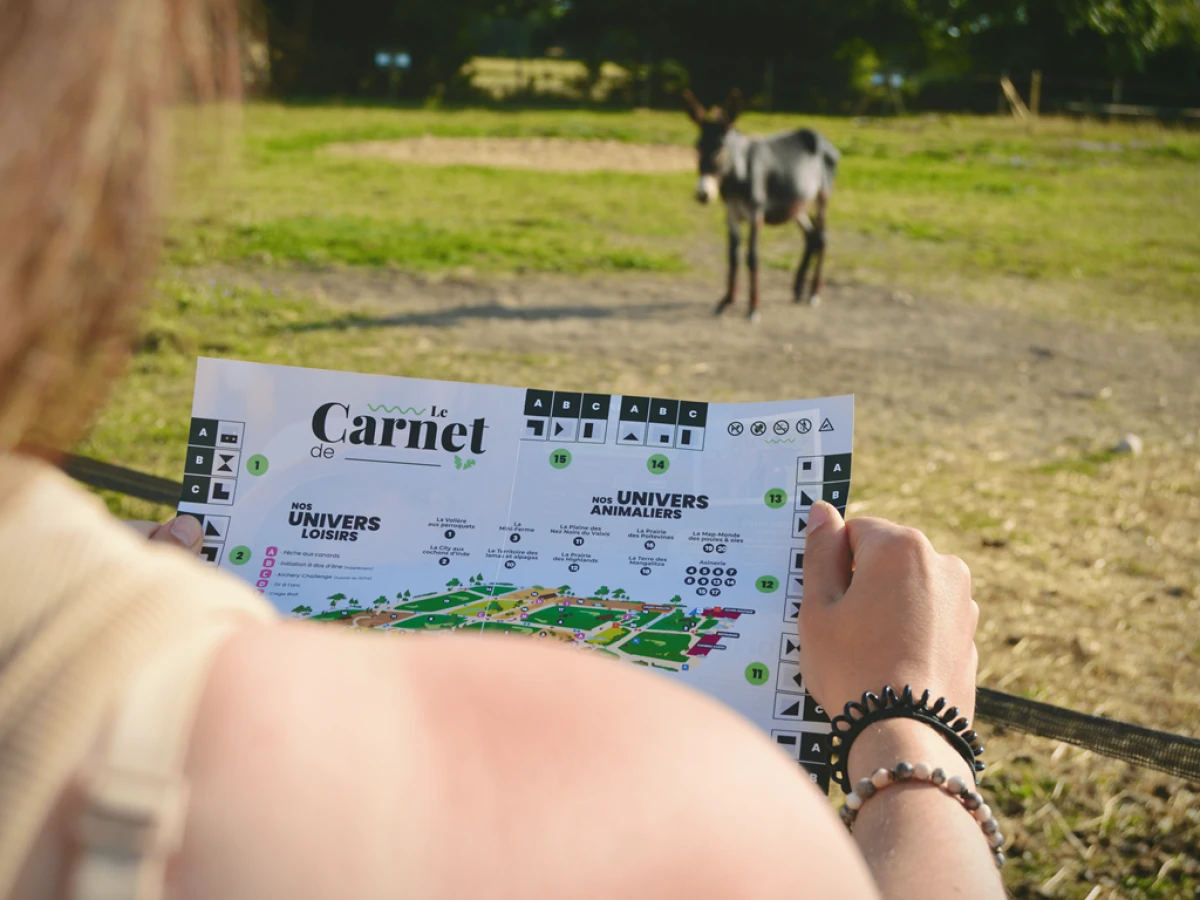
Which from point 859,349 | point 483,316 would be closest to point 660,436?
point 859,349

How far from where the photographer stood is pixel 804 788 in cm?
44

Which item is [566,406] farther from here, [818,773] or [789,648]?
[818,773]

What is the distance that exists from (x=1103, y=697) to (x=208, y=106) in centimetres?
283

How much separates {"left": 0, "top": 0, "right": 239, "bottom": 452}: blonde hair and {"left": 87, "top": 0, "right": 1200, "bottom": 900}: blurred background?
3.1 inches

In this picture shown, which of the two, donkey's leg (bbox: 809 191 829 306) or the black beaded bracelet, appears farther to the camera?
donkey's leg (bbox: 809 191 829 306)

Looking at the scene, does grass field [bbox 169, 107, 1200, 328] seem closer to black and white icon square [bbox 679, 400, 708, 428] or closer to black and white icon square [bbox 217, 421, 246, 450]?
black and white icon square [bbox 217, 421, 246, 450]

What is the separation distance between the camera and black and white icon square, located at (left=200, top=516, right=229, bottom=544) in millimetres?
1061

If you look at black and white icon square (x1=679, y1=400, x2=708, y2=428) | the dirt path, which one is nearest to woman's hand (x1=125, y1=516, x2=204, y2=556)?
black and white icon square (x1=679, y1=400, x2=708, y2=428)

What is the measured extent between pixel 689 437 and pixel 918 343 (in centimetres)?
578

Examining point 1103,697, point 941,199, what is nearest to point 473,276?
point 1103,697

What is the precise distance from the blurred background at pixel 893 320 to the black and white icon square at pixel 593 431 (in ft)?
1.33

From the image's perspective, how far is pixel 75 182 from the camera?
41cm

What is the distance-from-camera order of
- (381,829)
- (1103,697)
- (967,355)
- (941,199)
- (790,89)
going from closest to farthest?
(381,829)
(1103,697)
(967,355)
(941,199)
(790,89)

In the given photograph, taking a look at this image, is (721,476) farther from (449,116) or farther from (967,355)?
(449,116)
